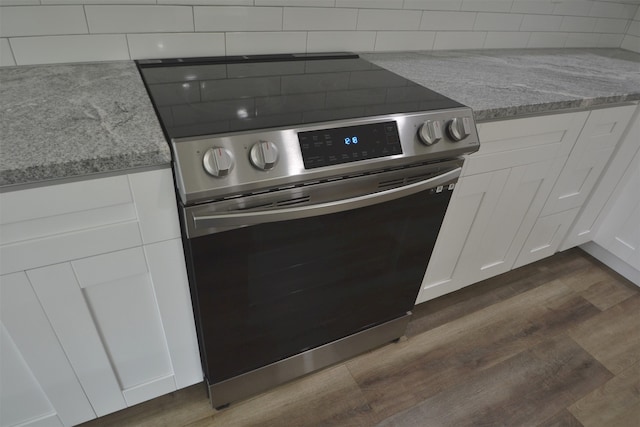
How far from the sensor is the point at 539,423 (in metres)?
1.32

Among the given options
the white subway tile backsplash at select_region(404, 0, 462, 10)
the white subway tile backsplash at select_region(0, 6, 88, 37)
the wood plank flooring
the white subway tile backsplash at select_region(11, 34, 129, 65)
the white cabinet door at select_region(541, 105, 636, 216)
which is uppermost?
the white subway tile backsplash at select_region(404, 0, 462, 10)

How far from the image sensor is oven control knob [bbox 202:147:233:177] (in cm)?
75

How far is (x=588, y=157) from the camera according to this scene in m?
1.54

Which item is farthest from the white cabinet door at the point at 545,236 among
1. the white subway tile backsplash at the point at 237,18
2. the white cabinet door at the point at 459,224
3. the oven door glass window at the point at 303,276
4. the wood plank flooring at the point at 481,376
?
the white subway tile backsplash at the point at 237,18

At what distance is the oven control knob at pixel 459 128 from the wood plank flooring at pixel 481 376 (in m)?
0.90

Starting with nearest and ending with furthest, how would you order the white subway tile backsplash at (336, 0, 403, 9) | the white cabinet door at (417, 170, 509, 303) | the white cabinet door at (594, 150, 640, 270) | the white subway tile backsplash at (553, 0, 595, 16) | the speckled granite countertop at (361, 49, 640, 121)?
the speckled granite countertop at (361, 49, 640, 121)
the white cabinet door at (417, 170, 509, 303)
the white subway tile backsplash at (336, 0, 403, 9)
the white cabinet door at (594, 150, 640, 270)
the white subway tile backsplash at (553, 0, 595, 16)

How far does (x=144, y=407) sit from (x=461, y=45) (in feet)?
6.29

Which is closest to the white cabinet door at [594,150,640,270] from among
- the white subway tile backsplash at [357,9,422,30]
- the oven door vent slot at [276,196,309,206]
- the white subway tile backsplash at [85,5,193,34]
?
the white subway tile backsplash at [357,9,422,30]

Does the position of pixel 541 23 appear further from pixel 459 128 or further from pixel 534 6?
pixel 459 128

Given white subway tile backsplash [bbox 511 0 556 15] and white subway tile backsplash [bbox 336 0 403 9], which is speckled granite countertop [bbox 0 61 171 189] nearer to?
white subway tile backsplash [bbox 336 0 403 9]

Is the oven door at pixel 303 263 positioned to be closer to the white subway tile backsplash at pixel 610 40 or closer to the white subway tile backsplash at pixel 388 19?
the white subway tile backsplash at pixel 388 19

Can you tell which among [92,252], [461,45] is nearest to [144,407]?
[92,252]

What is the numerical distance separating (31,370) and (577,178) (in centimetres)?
196

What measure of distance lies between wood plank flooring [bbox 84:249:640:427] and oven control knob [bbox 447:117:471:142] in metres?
0.90
